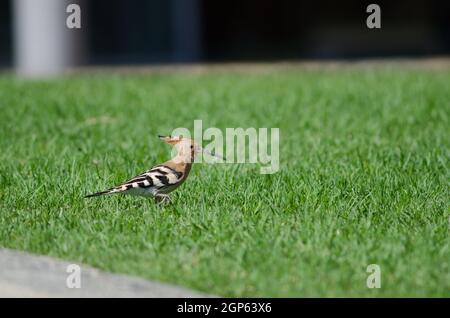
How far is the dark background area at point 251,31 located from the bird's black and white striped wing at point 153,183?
13912mm

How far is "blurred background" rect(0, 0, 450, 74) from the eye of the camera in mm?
20000

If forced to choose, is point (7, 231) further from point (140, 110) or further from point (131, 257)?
point (140, 110)

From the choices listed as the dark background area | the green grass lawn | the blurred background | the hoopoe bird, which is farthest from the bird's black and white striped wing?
the dark background area

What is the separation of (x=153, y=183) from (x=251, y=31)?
51.9ft

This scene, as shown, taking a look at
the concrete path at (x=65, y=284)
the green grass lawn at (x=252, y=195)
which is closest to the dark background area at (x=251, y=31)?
the green grass lawn at (x=252, y=195)

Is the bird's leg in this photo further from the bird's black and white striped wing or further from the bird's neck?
the bird's neck

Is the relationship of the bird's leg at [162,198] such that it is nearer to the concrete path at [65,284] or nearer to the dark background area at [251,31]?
the concrete path at [65,284]

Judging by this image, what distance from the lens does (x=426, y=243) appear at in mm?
5418

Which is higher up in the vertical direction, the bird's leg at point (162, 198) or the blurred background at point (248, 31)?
the blurred background at point (248, 31)

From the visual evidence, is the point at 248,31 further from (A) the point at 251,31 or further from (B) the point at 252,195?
(B) the point at 252,195

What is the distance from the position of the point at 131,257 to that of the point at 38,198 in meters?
1.51

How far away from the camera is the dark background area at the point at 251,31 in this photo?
A: 2000cm

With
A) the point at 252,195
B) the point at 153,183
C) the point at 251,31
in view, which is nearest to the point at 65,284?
the point at 153,183

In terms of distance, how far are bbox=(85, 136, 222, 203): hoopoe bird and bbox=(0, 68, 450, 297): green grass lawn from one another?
16 cm
